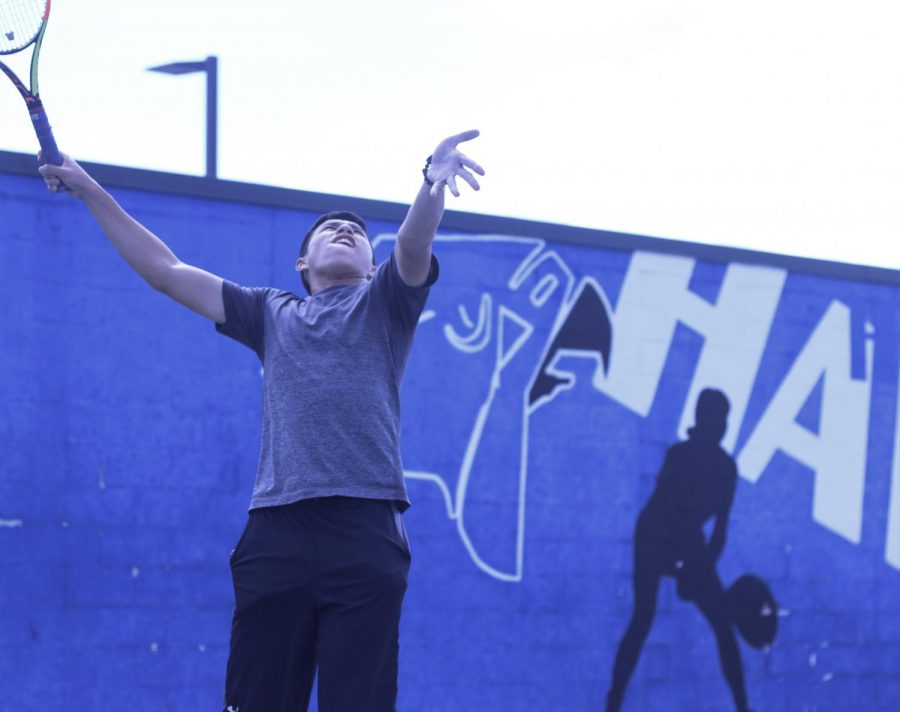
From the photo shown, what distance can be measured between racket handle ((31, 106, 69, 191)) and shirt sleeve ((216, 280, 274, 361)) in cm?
50

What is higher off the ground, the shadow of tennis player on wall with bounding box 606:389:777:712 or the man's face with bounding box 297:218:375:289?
the man's face with bounding box 297:218:375:289

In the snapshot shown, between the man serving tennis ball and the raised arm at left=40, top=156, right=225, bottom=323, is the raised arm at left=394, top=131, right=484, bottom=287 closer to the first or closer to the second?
the man serving tennis ball

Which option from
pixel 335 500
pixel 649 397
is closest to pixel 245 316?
pixel 335 500

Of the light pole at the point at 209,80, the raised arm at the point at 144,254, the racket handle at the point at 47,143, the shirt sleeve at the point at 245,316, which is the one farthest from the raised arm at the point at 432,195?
the light pole at the point at 209,80

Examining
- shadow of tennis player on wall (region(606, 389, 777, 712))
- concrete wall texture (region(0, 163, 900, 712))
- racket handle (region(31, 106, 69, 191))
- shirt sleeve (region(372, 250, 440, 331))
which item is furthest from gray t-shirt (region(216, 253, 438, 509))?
shadow of tennis player on wall (region(606, 389, 777, 712))

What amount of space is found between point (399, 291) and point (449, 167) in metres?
0.33

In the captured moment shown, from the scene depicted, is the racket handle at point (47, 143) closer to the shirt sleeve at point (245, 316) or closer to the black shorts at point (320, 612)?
the shirt sleeve at point (245, 316)

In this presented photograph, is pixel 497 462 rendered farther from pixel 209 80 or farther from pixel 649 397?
pixel 209 80

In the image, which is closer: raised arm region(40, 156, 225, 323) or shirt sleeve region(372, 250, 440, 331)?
A: shirt sleeve region(372, 250, 440, 331)

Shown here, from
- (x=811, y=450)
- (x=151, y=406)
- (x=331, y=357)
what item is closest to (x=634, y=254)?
(x=811, y=450)

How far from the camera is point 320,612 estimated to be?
114 inches

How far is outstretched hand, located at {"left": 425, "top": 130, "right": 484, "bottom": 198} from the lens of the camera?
2.85 m

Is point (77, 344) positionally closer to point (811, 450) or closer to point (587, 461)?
point (587, 461)

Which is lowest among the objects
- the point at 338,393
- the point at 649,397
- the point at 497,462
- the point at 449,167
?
the point at 497,462
